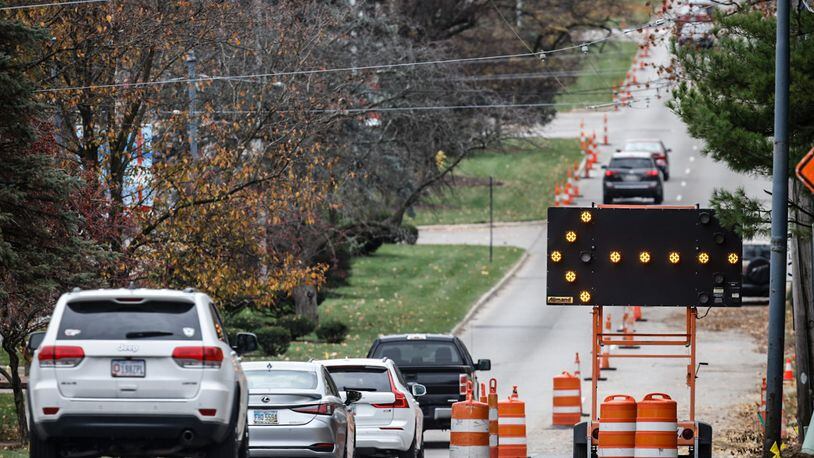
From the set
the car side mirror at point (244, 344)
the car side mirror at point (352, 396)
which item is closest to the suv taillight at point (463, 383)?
the car side mirror at point (352, 396)

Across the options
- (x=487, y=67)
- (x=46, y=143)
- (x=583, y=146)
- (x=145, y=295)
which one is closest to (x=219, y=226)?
(x=46, y=143)

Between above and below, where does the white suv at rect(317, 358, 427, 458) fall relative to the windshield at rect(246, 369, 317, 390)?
below

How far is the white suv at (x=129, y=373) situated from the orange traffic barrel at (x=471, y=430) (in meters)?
5.23

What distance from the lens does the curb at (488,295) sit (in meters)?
40.8

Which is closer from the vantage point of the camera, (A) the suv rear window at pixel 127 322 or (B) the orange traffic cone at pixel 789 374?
(A) the suv rear window at pixel 127 322

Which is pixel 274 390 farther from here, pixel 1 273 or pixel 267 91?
pixel 267 91

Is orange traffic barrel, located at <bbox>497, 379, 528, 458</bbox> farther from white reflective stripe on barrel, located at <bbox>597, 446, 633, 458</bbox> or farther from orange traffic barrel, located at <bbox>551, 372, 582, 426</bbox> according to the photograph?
orange traffic barrel, located at <bbox>551, 372, 582, 426</bbox>

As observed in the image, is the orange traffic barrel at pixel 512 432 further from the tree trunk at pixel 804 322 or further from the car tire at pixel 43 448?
the car tire at pixel 43 448

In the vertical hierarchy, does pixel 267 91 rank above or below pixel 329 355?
above

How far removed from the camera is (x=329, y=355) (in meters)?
33.0

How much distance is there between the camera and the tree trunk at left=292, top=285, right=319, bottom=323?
40125mm

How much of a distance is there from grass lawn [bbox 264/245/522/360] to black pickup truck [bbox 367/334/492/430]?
7699 mm

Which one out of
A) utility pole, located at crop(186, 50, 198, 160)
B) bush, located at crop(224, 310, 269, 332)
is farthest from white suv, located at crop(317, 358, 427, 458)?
bush, located at crop(224, 310, 269, 332)

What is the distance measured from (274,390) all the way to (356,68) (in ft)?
64.3
